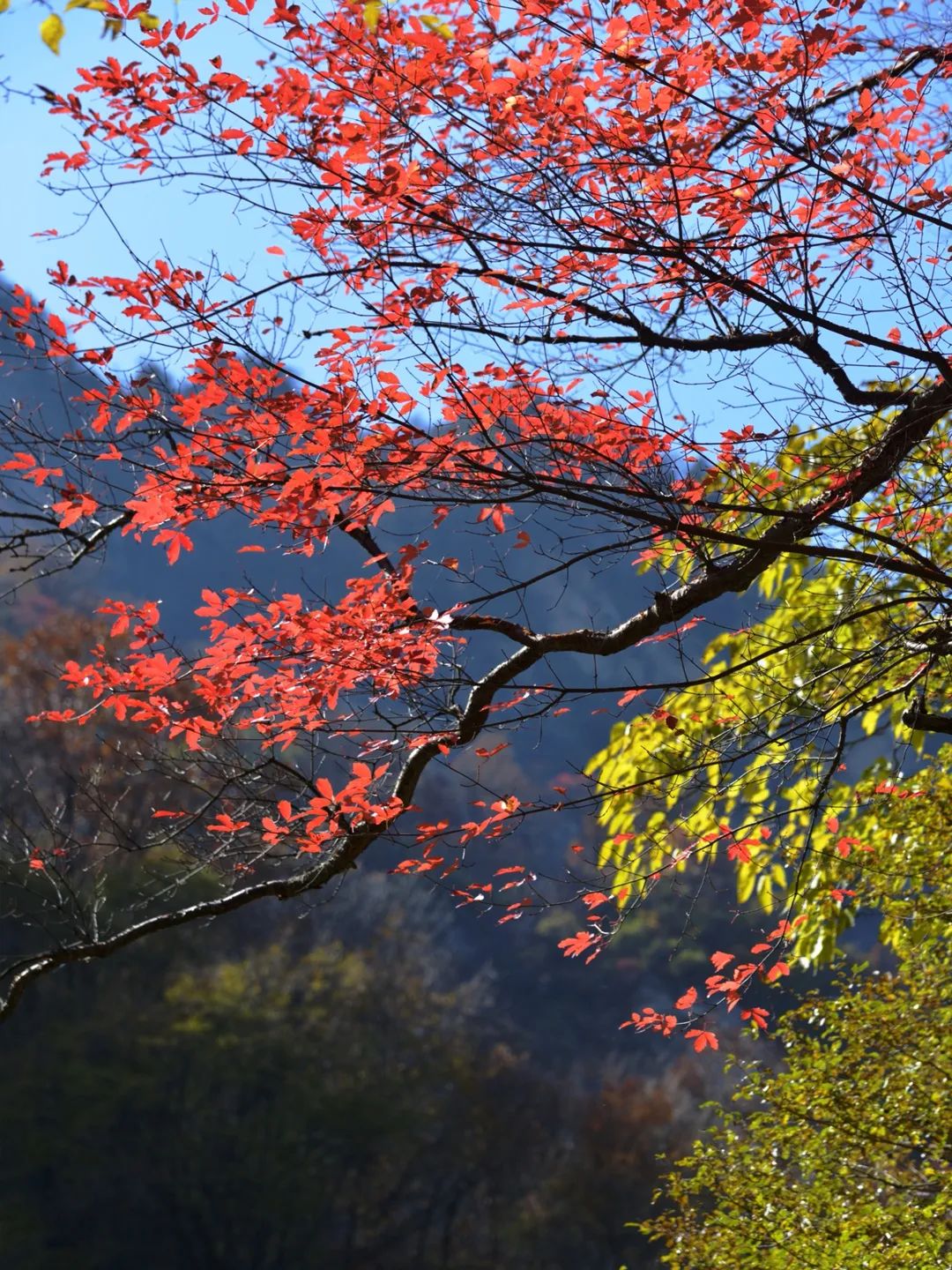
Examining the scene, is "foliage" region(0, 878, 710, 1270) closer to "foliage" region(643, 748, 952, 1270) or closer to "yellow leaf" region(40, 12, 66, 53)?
"foliage" region(643, 748, 952, 1270)

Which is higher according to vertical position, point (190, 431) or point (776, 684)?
point (190, 431)

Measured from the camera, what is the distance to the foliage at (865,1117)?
21.4 feet

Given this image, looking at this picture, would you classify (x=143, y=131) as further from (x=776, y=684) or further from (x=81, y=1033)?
(x=81, y=1033)

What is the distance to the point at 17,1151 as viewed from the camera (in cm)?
1694

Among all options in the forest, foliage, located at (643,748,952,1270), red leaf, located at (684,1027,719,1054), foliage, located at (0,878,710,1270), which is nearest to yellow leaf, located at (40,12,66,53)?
the forest

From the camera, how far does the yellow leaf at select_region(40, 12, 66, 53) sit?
6.41 ft

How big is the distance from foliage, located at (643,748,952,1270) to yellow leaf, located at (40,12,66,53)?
5411 millimetres

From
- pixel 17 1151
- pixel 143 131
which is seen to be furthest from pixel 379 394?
pixel 17 1151

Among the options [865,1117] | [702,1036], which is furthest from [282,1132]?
[702,1036]

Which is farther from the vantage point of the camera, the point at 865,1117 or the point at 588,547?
the point at 865,1117

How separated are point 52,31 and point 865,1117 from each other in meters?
6.77

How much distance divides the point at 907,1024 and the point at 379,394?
5.47 metres

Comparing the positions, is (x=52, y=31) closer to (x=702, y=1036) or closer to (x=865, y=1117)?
(x=702, y=1036)

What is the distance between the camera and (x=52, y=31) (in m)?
1.96
